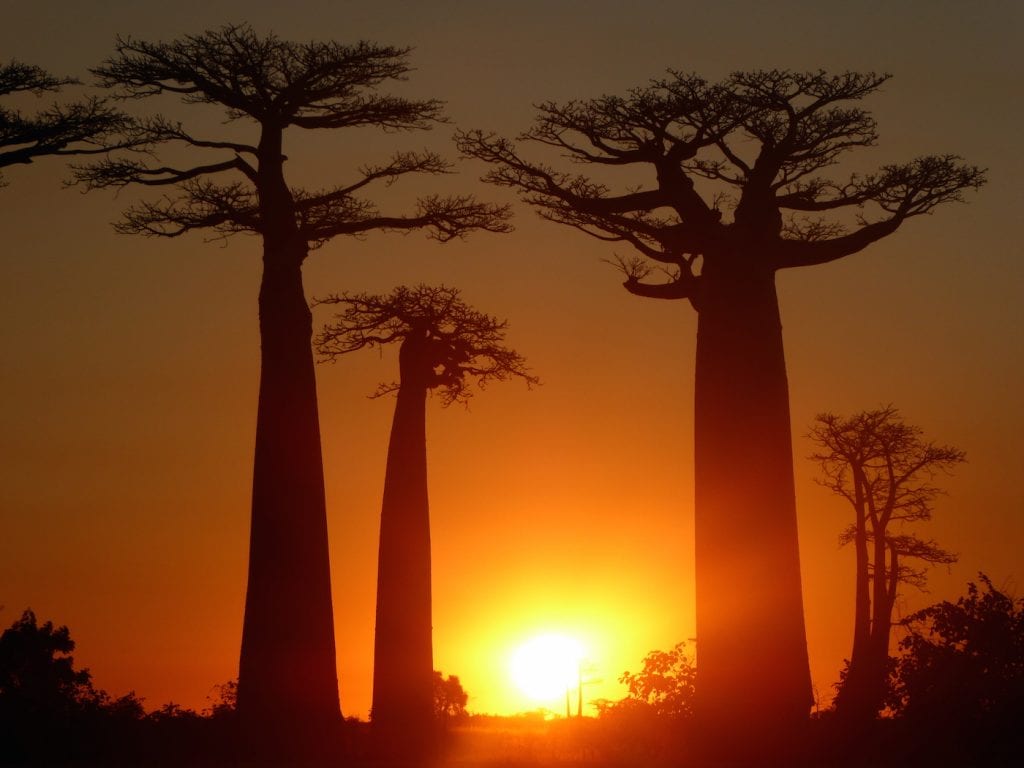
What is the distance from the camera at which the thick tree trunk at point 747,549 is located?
48.8 feet

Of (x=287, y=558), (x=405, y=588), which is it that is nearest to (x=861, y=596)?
(x=405, y=588)

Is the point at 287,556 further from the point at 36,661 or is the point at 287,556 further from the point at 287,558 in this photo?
the point at 36,661

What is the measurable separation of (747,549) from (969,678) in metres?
2.89

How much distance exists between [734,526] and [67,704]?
722 cm

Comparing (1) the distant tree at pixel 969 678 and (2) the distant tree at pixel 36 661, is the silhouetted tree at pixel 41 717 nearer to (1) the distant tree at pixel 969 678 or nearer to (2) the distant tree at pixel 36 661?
(2) the distant tree at pixel 36 661

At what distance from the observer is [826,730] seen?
15.3 meters

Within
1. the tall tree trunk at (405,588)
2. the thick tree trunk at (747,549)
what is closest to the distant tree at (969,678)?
the thick tree trunk at (747,549)

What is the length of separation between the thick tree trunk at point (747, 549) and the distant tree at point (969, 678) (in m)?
1.69

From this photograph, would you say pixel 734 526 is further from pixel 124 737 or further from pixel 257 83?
pixel 257 83

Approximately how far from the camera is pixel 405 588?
2020 centimetres

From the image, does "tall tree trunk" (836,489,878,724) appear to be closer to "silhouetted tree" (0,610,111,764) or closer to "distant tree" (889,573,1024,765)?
"distant tree" (889,573,1024,765)

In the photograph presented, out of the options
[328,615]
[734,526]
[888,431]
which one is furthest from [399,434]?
[888,431]

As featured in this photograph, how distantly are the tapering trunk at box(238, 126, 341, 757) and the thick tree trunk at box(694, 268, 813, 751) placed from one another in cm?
390

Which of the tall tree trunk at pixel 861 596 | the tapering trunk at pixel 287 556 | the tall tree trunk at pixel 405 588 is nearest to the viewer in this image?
the tapering trunk at pixel 287 556
